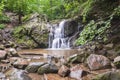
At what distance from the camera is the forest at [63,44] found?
766 centimetres

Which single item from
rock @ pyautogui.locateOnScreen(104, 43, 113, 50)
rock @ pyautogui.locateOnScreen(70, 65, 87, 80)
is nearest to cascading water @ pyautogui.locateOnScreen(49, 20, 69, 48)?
rock @ pyautogui.locateOnScreen(104, 43, 113, 50)

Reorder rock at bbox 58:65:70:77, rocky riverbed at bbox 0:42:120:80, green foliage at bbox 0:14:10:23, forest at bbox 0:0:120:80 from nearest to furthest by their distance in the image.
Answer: rocky riverbed at bbox 0:42:120:80, rock at bbox 58:65:70:77, forest at bbox 0:0:120:80, green foliage at bbox 0:14:10:23

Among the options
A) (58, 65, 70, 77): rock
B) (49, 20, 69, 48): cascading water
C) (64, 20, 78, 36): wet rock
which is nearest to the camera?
(58, 65, 70, 77): rock

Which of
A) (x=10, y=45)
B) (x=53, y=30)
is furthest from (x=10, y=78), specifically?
(x=53, y=30)

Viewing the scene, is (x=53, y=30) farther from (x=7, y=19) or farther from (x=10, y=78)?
(x=10, y=78)

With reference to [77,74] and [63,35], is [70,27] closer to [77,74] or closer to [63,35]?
[63,35]

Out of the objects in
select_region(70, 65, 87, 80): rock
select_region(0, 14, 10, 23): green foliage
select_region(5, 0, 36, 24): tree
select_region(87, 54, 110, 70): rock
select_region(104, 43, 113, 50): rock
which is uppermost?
select_region(5, 0, 36, 24): tree

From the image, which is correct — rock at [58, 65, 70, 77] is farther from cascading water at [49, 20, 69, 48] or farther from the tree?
the tree

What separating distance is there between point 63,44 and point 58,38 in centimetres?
109

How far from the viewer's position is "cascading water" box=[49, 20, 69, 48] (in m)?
17.5

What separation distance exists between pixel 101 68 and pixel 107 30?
1598 mm

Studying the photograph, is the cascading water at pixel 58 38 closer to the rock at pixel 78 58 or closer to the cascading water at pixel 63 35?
the cascading water at pixel 63 35

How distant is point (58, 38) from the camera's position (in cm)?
1830

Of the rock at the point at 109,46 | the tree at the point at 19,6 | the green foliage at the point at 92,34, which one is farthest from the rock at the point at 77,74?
the tree at the point at 19,6
